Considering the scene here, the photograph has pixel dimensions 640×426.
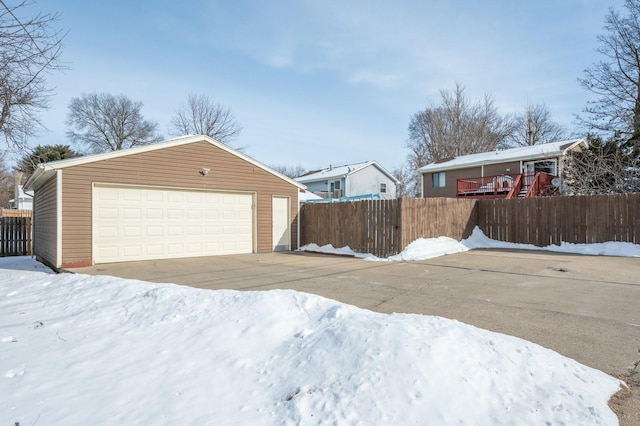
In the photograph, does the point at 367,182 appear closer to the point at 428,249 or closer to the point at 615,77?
the point at 615,77

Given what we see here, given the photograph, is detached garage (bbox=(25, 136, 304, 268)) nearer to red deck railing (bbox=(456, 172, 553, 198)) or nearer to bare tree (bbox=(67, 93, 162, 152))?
red deck railing (bbox=(456, 172, 553, 198))

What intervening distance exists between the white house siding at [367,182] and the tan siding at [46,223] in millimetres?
22488

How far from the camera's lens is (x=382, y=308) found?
4699 millimetres

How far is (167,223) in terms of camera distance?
10.2 meters

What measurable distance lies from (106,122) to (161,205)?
27.9 m

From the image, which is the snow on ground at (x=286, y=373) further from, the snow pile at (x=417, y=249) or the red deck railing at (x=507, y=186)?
the red deck railing at (x=507, y=186)

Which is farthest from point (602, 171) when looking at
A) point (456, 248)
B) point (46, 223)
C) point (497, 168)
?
point (46, 223)

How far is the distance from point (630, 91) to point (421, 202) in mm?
15221

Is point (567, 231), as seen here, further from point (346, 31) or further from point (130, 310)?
point (130, 310)

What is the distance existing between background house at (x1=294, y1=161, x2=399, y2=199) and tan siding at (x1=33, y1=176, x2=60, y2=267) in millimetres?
21064

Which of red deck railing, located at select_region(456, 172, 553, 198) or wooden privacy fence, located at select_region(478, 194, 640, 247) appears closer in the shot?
wooden privacy fence, located at select_region(478, 194, 640, 247)

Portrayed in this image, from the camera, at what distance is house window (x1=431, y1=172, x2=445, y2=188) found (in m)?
23.9

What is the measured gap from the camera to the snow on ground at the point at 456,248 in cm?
1021

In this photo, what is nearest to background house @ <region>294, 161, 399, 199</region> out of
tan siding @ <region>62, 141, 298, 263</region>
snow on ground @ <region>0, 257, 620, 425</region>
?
tan siding @ <region>62, 141, 298, 263</region>
